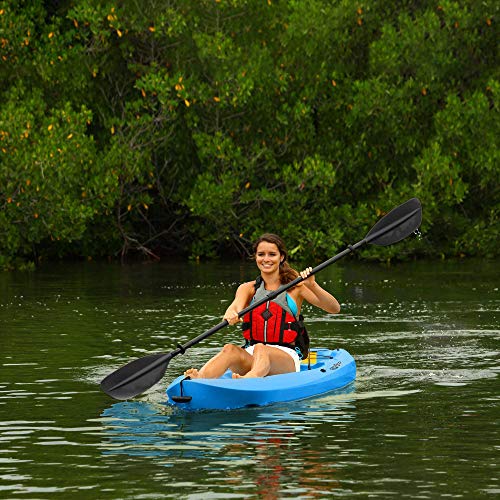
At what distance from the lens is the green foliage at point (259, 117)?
27406 millimetres

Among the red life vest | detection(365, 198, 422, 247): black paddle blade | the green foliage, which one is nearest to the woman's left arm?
the red life vest

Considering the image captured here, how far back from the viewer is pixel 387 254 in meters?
27.3

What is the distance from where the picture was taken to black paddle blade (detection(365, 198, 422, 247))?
12.5 meters

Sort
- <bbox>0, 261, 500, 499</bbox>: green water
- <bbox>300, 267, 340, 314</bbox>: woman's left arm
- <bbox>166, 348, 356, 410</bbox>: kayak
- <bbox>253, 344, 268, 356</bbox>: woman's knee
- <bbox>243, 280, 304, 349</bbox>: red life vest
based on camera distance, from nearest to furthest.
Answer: <bbox>0, 261, 500, 499</bbox>: green water
<bbox>166, 348, 356, 410</bbox>: kayak
<bbox>253, 344, 268, 356</bbox>: woman's knee
<bbox>243, 280, 304, 349</bbox>: red life vest
<bbox>300, 267, 340, 314</bbox>: woman's left arm

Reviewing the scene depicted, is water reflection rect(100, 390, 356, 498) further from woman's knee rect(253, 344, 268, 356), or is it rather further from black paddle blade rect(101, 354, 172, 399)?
woman's knee rect(253, 344, 268, 356)

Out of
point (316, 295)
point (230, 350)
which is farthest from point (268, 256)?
point (230, 350)

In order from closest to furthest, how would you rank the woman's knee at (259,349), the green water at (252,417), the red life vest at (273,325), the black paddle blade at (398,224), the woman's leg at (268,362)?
the green water at (252,417)
the woman's leg at (268,362)
the woman's knee at (259,349)
the red life vest at (273,325)
the black paddle blade at (398,224)

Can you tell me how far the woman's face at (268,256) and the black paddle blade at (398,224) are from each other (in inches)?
55.0

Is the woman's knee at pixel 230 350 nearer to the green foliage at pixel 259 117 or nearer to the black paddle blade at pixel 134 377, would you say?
the black paddle blade at pixel 134 377

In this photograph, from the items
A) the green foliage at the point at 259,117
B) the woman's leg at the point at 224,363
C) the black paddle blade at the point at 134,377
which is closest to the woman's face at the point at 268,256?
the woman's leg at the point at 224,363

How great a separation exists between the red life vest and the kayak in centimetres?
31

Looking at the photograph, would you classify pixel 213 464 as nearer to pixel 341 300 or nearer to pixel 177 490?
pixel 177 490

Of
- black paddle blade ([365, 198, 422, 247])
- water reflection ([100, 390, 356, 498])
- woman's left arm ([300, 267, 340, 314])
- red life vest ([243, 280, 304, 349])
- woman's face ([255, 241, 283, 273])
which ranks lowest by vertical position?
water reflection ([100, 390, 356, 498])

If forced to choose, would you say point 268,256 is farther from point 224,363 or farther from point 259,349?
point 224,363
